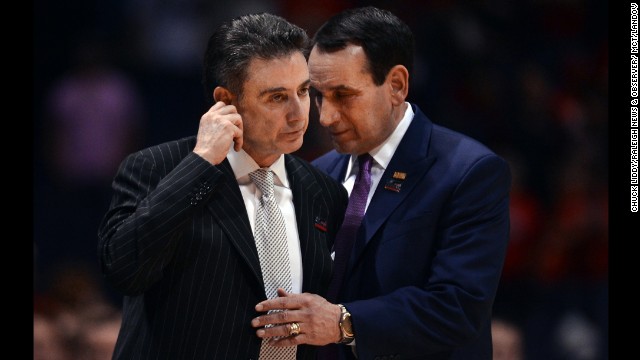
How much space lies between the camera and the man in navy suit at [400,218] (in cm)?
258

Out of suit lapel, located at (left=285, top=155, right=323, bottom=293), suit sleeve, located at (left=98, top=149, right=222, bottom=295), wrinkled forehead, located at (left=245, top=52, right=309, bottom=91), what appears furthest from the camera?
suit lapel, located at (left=285, top=155, right=323, bottom=293)

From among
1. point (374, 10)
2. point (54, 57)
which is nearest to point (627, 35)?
point (374, 10)

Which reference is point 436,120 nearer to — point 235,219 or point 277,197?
point 277,197

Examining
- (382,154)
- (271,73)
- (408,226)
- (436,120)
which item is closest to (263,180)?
(271,73)

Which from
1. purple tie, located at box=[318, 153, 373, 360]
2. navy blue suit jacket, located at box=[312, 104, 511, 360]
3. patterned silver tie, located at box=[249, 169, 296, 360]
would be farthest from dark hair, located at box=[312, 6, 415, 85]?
patterned silver tie, located at box=[249, 169, 296, 360]

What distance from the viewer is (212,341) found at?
2.24 metres

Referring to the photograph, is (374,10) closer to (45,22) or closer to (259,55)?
(259,55)

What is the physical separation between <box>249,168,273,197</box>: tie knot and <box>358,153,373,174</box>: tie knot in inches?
23.7

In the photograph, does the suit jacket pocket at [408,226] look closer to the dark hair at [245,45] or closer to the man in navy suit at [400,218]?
the man in navy suit at [400,218]

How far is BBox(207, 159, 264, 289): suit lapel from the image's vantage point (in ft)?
7.41

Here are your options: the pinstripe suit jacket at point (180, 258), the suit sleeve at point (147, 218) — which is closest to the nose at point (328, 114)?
the pinstripe suit jacket at point (180, 258)

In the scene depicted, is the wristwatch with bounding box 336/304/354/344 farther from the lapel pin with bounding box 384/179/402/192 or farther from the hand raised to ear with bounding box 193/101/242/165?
the hand raised to ear with bounding box 193/101/242/165

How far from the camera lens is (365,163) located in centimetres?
298

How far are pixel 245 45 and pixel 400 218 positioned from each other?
0.77m
